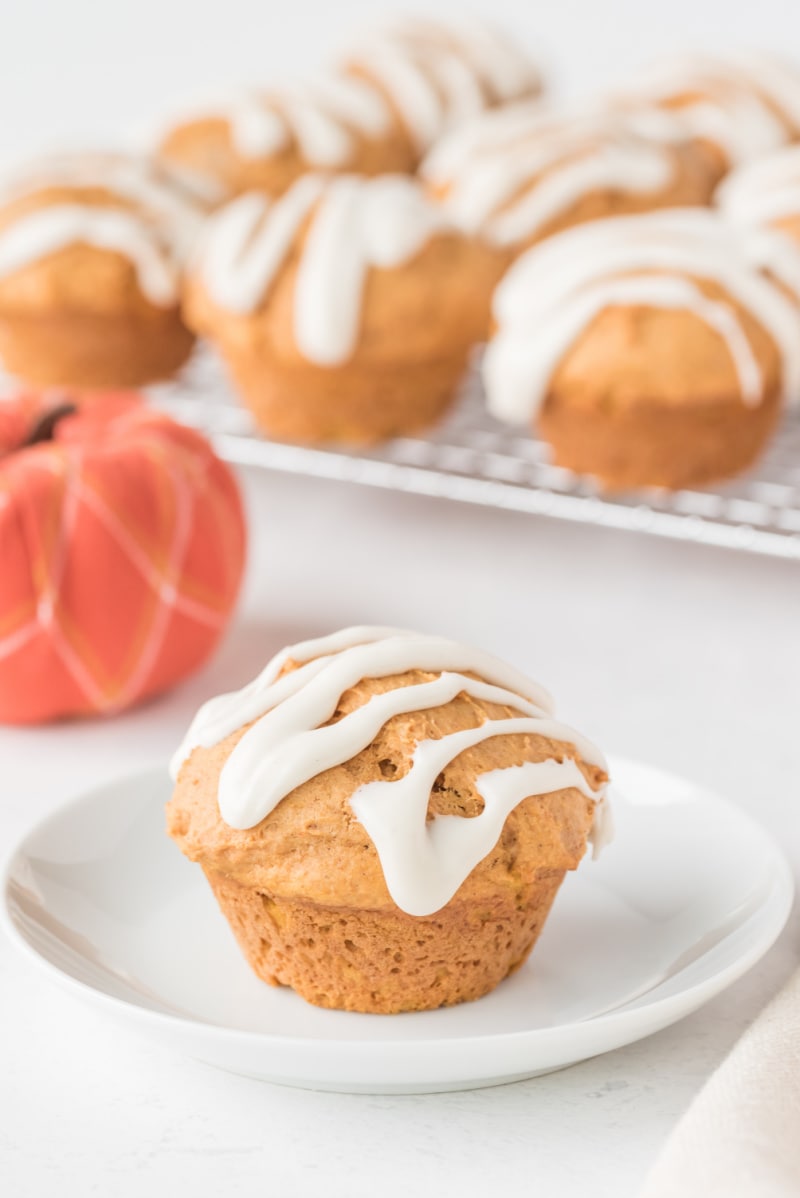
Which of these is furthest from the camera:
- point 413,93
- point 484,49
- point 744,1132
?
point 484,49

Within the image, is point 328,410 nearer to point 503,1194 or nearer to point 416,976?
point 416,976

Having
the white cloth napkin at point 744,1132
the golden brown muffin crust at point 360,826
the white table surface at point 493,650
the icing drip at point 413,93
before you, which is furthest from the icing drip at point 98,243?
the white cloth napkin at point 744,1132

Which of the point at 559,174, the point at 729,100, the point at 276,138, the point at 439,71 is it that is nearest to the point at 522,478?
the point at 559,174

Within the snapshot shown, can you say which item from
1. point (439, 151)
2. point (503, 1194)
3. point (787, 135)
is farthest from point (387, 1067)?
point (787, 135)

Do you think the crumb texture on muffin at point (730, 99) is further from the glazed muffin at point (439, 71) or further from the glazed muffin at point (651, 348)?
the glazed muffin at point (651, 348)

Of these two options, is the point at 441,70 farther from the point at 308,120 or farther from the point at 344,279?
the point at 344,279

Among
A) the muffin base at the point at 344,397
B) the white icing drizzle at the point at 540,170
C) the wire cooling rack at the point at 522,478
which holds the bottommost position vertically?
the wire cooling rack at the point at 522,478
